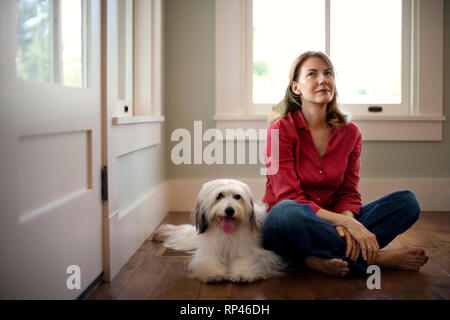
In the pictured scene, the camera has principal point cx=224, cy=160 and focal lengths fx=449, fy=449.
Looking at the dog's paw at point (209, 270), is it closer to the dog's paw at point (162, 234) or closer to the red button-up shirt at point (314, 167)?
the red button-up shirt at point (314, 167)

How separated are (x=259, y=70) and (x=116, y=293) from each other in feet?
6.90

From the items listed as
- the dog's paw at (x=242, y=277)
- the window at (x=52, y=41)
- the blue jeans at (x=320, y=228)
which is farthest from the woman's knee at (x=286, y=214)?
the window at (x=52, y=41)

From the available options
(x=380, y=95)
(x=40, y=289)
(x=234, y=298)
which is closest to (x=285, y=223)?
(x=234, y=298)

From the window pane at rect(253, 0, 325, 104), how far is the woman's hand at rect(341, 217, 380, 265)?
1.63m

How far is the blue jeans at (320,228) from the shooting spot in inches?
71.8

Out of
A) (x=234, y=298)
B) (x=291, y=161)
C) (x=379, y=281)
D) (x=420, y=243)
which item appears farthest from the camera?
(x=420, y=243)

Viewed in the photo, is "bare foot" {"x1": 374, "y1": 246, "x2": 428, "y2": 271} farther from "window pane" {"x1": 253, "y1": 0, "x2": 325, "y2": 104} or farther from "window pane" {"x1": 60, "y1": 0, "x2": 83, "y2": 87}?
"window pane" {"x1": 253, "y1": 0, "x2": 325, "y2": 104}

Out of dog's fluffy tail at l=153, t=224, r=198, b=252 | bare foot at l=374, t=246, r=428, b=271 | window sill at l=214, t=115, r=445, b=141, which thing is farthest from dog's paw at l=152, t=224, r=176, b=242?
bare foot at l=374, t=246, r=428, b=271

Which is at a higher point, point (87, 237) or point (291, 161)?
point (291, 161)

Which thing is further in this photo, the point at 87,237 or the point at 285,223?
the point at 285,223

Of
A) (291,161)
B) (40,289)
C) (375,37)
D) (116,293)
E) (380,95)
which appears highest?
(375,37)

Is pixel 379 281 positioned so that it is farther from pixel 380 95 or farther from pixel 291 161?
pixel 380 95

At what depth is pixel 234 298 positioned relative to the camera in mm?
1621

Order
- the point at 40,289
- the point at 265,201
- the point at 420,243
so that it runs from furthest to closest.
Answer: the point at 420,243 → the point at 265,201 → the point at 40,289
